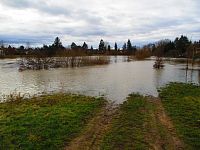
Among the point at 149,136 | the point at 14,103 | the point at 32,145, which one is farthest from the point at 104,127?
the point at 14,103

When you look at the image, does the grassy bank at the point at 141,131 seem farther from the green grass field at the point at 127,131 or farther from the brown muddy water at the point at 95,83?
the brown muddy water at the point at 95,83

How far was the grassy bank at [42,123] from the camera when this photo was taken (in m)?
8.14

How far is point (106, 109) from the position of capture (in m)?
13.7

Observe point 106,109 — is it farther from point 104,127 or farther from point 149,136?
point 149,136

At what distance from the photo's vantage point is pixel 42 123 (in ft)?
33.2

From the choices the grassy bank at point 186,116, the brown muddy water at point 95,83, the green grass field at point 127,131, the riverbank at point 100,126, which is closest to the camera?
the green grass field at point 127,131

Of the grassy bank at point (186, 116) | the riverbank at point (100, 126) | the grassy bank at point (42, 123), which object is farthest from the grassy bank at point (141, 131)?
the grassy bank at point (42, 123)

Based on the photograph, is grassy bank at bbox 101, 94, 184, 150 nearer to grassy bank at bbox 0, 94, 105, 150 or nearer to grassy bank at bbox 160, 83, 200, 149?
grassy bank at bbox 160, 83, 200, 149

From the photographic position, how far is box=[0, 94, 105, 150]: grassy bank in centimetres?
814

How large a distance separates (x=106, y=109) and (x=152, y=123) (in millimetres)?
3439

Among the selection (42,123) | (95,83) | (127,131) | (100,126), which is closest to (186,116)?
(127,131)

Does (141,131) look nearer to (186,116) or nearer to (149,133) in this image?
(149,133)

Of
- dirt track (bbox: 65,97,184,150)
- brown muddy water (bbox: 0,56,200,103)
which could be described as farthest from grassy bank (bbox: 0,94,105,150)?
brown muddy water (bbox: 0,56,200,103)

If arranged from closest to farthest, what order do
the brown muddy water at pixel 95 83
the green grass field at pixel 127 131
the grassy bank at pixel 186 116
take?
the green grass field at pixel 127 131
the grassy bank at pixel 186 116
the brown muddy water at pixel 95 83
